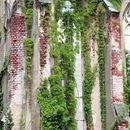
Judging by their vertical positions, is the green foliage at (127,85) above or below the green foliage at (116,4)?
below

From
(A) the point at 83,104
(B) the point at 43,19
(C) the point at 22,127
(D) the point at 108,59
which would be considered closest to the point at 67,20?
(B) the point at 43,19

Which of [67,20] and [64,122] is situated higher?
[67,20]

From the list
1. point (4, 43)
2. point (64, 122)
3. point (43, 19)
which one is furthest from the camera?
point (4, 43)

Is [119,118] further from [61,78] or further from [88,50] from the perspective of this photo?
[88,50]

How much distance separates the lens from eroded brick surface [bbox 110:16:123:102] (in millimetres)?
16547

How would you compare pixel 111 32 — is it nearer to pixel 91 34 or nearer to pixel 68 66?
pixel 91 34

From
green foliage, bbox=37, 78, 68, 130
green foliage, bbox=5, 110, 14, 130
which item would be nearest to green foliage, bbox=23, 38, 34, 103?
green foliage, bbox=37, 78, 68, 130

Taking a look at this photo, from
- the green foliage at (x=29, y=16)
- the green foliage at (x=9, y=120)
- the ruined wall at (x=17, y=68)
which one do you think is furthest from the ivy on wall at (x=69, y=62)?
the green foliage at (x=9, y=120)

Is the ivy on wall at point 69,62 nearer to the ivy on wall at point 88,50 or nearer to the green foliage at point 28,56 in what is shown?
the ivy on wall at point 88,50

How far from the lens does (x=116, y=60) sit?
16812 millimetres

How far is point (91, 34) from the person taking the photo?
17.3 m

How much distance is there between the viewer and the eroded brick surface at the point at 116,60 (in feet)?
54.3

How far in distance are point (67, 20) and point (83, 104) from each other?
318 centimetres

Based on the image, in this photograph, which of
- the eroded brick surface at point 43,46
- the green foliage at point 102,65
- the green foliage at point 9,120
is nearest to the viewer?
the green foliage at point 9,120
